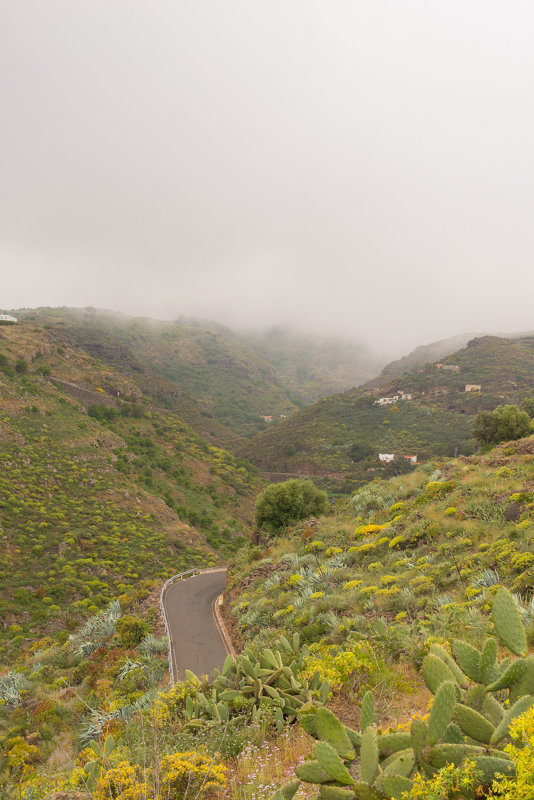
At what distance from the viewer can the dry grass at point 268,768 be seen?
→ 13.8 ft

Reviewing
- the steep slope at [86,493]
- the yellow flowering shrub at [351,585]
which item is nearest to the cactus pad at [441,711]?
the yellow flowering shrub at [351,585]

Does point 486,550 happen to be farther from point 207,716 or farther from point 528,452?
point 528,452

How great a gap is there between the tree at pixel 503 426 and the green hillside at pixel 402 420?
4235 centimetres

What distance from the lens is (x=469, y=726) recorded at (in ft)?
8.90

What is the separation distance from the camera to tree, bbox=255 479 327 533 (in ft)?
84.4

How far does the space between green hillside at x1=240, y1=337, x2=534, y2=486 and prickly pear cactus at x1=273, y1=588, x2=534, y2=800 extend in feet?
225

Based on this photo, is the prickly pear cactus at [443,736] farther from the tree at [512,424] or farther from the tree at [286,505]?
the tree at [512,424]

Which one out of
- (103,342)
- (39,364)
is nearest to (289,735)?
(39,364)

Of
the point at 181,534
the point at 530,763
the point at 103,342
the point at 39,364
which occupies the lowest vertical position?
the point at 181,534

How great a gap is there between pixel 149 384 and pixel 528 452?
3850 inches

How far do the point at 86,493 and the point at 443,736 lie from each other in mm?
39539

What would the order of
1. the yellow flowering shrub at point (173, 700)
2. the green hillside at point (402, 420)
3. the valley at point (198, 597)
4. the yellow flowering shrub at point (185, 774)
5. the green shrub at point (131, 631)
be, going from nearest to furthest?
the yellow flowering shrub at point (185, 774) < the valley at point (198, 597) < the yellow flowering shrub at point (173, 700) < the green shrub at point (131, 631) < the green hillside at point (402, 420)

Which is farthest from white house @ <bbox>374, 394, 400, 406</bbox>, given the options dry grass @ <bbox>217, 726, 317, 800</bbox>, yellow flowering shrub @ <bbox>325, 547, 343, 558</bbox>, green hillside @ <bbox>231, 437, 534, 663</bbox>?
dry grass @ <bbox>217, 726, 317, 800</bbox>

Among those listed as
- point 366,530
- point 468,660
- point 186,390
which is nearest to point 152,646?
point 366,530
